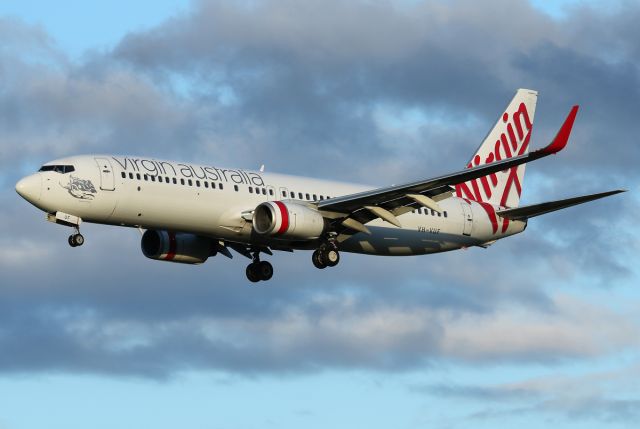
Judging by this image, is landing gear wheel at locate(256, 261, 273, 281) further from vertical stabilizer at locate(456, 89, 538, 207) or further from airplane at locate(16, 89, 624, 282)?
vertical stabilizer at locate(456, 89, 538, 207)

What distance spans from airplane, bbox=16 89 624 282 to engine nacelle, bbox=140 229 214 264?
5 cm

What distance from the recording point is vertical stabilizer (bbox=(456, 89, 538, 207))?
78812 mm

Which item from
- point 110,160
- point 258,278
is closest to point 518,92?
point 258,278

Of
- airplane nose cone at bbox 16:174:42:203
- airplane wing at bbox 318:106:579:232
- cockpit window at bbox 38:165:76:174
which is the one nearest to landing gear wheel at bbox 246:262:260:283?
airplane wing at bbox 318:106:579:232

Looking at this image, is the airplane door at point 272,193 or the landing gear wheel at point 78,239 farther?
A: the airplane door at point 272,193

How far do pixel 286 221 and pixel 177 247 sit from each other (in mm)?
8201

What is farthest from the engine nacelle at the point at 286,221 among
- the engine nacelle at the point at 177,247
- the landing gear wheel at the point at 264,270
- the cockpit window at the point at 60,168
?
the cockpit window at the point at 60,168

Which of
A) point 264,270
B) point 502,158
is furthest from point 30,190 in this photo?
point 502,158

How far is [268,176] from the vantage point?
229ft

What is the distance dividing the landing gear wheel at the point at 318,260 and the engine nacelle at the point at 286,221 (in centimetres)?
215

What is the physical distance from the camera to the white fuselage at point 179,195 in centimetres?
6488

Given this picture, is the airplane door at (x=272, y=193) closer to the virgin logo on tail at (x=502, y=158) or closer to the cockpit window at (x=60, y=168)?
the cockpit window at (x=60, y=168)

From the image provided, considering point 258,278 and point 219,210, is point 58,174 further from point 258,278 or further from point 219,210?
point 258,278

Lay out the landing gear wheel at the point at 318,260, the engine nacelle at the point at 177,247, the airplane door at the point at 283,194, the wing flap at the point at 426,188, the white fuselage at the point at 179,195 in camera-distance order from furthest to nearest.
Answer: the engine nacelle at the point at 177,247 < the landing gear wheel at the point at 318,260 < the airplane door at the point at 283,194 < the white fuselage at the point at 179,195 < the wing flap at the point at 426,188
